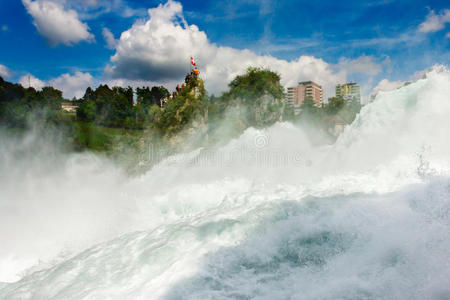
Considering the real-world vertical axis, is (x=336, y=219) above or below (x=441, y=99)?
below

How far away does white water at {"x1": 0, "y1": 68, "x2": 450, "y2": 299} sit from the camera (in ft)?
12.4

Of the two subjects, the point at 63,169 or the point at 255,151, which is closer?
the point at 255,151

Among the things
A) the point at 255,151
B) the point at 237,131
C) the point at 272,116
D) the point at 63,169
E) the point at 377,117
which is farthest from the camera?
the point at 272,116

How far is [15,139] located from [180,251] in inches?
935

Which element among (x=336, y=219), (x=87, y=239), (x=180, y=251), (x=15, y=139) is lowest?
(x=87, y=239)

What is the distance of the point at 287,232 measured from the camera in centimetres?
509

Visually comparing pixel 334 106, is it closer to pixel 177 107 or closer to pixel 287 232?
pixel 177 107

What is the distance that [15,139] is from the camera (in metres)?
21.8

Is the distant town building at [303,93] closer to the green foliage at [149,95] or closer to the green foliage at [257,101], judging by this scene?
the green foliage at [149,95]

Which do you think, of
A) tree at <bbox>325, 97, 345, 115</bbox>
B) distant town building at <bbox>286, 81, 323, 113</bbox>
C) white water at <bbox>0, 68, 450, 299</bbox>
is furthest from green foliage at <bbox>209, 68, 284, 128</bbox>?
distant town building at <bbox>286, 81, 323, 113</bbox>

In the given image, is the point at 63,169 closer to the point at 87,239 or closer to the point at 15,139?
the point at 15,139

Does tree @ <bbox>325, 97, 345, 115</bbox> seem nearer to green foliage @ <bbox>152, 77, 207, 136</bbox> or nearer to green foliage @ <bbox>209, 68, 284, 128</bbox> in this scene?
green foliage @ <bbox>209, 68, 284, 128</bbox>

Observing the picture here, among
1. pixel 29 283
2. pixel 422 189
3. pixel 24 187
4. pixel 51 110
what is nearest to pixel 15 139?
pixel 51 110

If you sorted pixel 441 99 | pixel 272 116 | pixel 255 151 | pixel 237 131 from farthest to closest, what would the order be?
pixel 272 116
pixel 237 131
pixel 255 151
pixel 441 99
